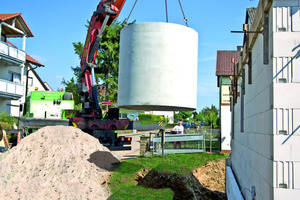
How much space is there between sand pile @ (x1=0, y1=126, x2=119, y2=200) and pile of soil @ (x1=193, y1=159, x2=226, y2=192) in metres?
4.57

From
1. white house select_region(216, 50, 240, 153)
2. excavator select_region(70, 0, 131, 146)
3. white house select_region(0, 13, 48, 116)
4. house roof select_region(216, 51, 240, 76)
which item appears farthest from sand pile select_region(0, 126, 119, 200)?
white house select_region(0, 13, 48, 116)

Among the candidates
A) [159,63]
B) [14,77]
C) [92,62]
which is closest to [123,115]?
[14,77]

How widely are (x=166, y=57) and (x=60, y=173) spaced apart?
4527mm

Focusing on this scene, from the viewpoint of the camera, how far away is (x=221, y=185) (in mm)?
14359

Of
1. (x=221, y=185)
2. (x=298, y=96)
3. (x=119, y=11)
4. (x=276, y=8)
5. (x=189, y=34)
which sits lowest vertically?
(x=221, y=185)

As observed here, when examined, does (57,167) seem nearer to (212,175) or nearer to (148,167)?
(148,167)

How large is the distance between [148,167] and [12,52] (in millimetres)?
17210

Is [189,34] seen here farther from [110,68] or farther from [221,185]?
[110,68]

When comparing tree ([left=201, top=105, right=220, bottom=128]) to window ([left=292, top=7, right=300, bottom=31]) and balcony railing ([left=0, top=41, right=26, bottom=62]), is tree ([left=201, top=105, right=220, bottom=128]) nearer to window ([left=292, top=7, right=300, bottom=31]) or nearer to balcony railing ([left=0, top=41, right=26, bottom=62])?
balcony railing ([left=0, top=41, right=26, bottom=62])

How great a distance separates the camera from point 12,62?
936 inches

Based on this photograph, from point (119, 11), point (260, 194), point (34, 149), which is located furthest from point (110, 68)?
point (260, 194)

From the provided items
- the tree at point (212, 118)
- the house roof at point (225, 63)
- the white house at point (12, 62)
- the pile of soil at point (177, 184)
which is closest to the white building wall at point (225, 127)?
the house roof at point (225, 63)

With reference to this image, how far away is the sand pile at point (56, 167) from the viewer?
7855 mm

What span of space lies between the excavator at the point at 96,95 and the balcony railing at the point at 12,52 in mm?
11216
